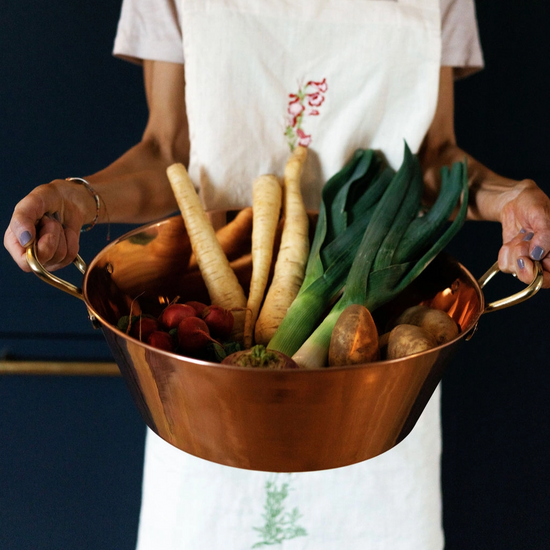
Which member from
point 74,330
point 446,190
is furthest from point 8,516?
point 446,190

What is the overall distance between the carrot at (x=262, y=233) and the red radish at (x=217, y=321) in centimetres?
7

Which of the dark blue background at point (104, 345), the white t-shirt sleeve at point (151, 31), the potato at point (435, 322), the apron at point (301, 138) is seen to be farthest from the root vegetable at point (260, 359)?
the dark blue background at point (104, 345)

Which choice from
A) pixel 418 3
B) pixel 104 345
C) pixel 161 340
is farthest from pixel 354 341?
pixel 104 345

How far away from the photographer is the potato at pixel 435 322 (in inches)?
18.5

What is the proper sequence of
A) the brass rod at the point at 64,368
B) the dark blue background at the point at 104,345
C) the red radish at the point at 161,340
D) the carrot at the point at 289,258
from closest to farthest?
1. the red radish at the point at 161,340
2. the carrot at the point at 289,258
3. the dark blue background at the point at 104,345
4. the brass rod at the point at 64,368

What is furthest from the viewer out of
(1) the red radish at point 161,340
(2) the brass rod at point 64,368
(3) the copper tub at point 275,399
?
(2) the brass rod at point 64,368

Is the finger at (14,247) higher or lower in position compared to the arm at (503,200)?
higher

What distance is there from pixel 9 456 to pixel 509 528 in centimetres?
120

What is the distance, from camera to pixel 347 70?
0.70 m

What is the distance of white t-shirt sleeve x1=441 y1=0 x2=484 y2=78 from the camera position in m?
0.76

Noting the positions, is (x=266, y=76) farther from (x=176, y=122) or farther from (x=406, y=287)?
(x=406, y=287)

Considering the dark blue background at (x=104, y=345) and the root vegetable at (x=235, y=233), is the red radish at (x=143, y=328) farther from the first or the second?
the dark blue background at (x=104, y=345)

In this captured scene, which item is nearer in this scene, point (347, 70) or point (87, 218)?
point (87, 218)

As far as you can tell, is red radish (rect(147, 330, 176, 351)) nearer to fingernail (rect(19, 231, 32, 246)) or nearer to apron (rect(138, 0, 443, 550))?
fingernail (rect(19, 231, 32, 246))
